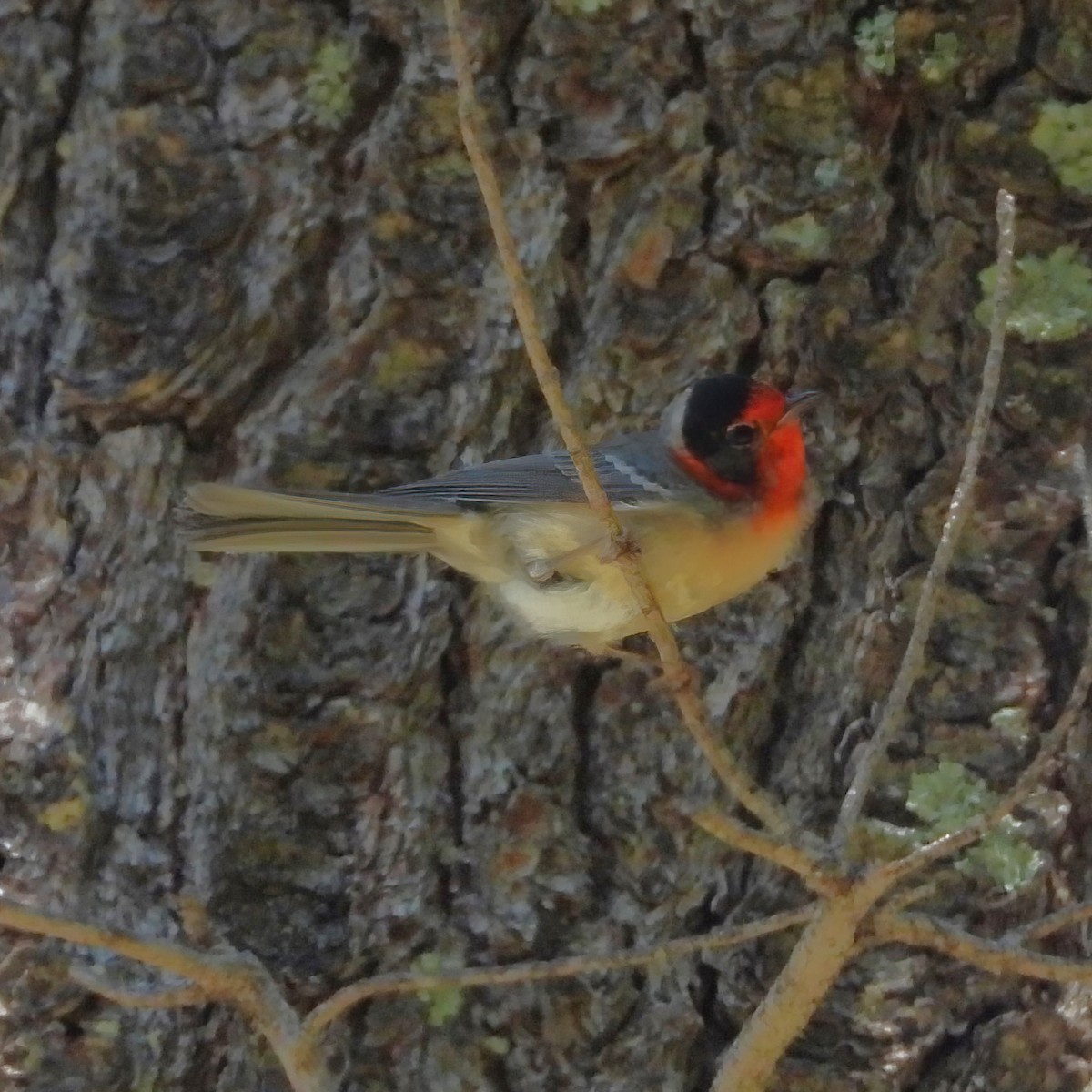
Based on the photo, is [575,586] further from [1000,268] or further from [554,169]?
[1000,268]

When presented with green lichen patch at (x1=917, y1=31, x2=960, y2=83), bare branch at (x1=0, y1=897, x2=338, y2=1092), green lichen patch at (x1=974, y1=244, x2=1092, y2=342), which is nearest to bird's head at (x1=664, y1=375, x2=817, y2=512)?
green lichen patch at (x1=974, y1=244, x2=1092, y2=342)

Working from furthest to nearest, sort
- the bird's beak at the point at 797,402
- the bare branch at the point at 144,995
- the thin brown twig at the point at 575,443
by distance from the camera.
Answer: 1. the bird's beak at the point at 797,402
2. the bare branch at the point at 144,995
3. the thin brown twig at the point at 575,443

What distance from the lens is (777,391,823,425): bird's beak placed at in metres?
2.92

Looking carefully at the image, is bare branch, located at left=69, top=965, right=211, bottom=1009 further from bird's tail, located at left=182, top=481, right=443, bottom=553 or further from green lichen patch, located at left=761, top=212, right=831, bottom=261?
green lichen patch, located at left=761, top=212, right=831, bottom=261

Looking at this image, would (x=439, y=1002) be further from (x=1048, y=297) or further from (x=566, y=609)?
(x=1048, y=297)

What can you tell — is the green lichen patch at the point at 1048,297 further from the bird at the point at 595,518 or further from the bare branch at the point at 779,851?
the bare branch at the point at 779,851

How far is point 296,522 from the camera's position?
281cm

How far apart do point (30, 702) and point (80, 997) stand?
54 cm

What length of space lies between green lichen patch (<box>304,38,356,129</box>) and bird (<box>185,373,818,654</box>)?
79 centimetres

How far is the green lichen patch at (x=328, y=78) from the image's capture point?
3.12 meters

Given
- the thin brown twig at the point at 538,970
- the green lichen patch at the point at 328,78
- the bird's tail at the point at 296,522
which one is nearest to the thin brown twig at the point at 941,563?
the thin brown twig at the point at 538,970

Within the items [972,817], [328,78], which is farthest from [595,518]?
[328,78]

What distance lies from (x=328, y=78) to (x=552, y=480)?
0.92 meters

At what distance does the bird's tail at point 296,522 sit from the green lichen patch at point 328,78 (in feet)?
2.75
